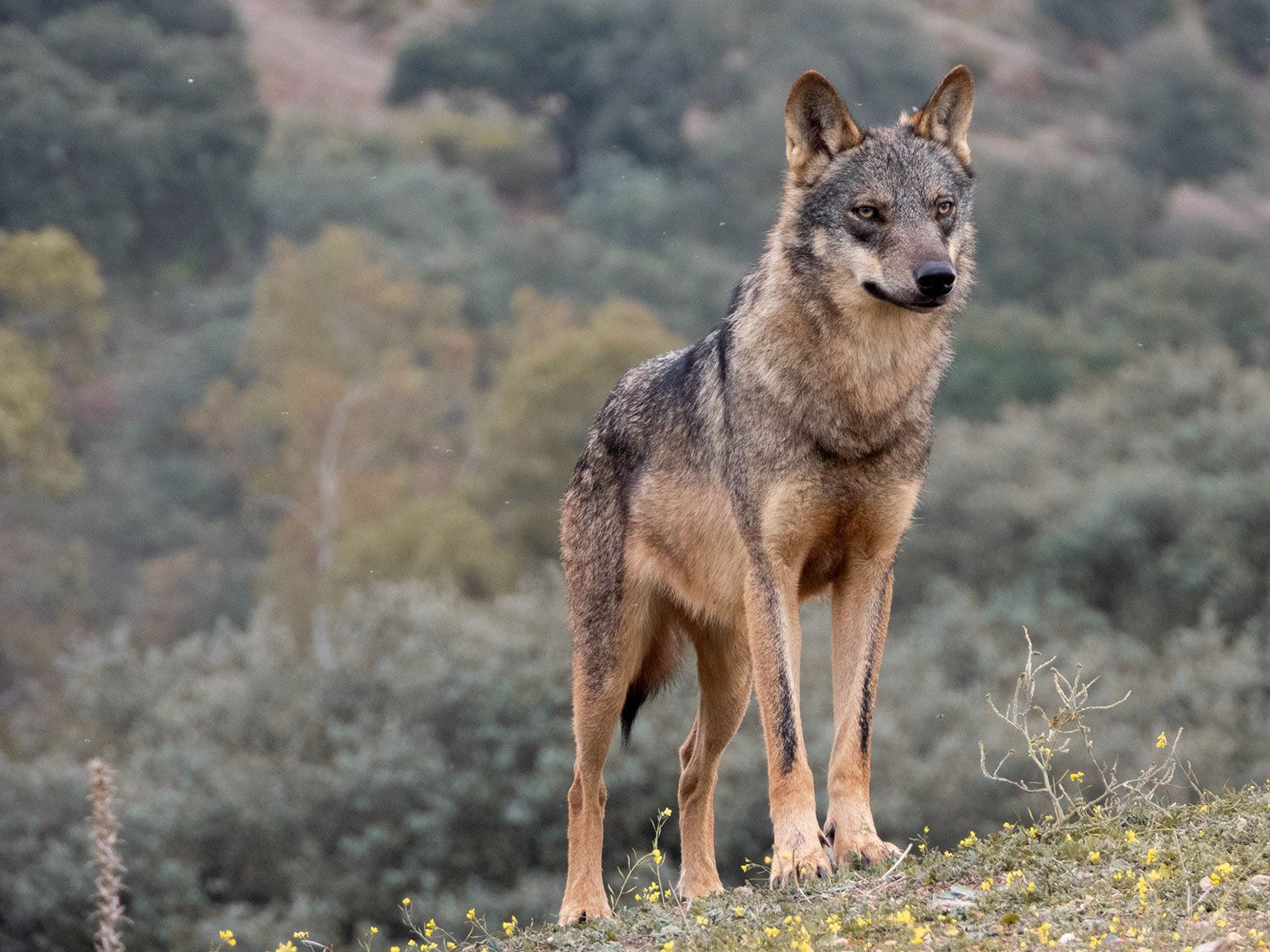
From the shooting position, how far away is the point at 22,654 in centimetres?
5438

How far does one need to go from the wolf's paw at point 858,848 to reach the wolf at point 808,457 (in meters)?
0.01

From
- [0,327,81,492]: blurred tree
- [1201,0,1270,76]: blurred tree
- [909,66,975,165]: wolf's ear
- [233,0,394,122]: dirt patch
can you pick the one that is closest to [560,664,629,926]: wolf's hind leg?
[909,66,975,165]: wolf's ear

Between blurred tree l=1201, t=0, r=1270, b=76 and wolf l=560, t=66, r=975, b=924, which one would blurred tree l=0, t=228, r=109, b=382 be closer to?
wolf l=560, t=66, r=975, b=924

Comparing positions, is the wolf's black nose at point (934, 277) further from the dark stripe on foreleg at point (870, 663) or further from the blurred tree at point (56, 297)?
the blurred tree at point (56, 297)

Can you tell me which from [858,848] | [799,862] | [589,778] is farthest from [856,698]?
[589,778]

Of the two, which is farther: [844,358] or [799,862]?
[844,358]

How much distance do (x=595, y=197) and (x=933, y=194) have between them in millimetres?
84196

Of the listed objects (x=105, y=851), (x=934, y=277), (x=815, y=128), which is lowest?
(x=105, y=851)

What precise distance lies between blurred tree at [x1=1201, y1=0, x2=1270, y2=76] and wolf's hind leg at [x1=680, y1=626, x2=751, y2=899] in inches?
4017

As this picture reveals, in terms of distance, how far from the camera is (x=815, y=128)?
27.0 ft

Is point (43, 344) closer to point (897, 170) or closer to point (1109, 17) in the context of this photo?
point (897, 170)

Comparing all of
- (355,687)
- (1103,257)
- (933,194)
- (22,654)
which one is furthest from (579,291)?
(933,194)

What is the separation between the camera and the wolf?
7.79 meters

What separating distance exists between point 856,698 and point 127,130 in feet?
254
